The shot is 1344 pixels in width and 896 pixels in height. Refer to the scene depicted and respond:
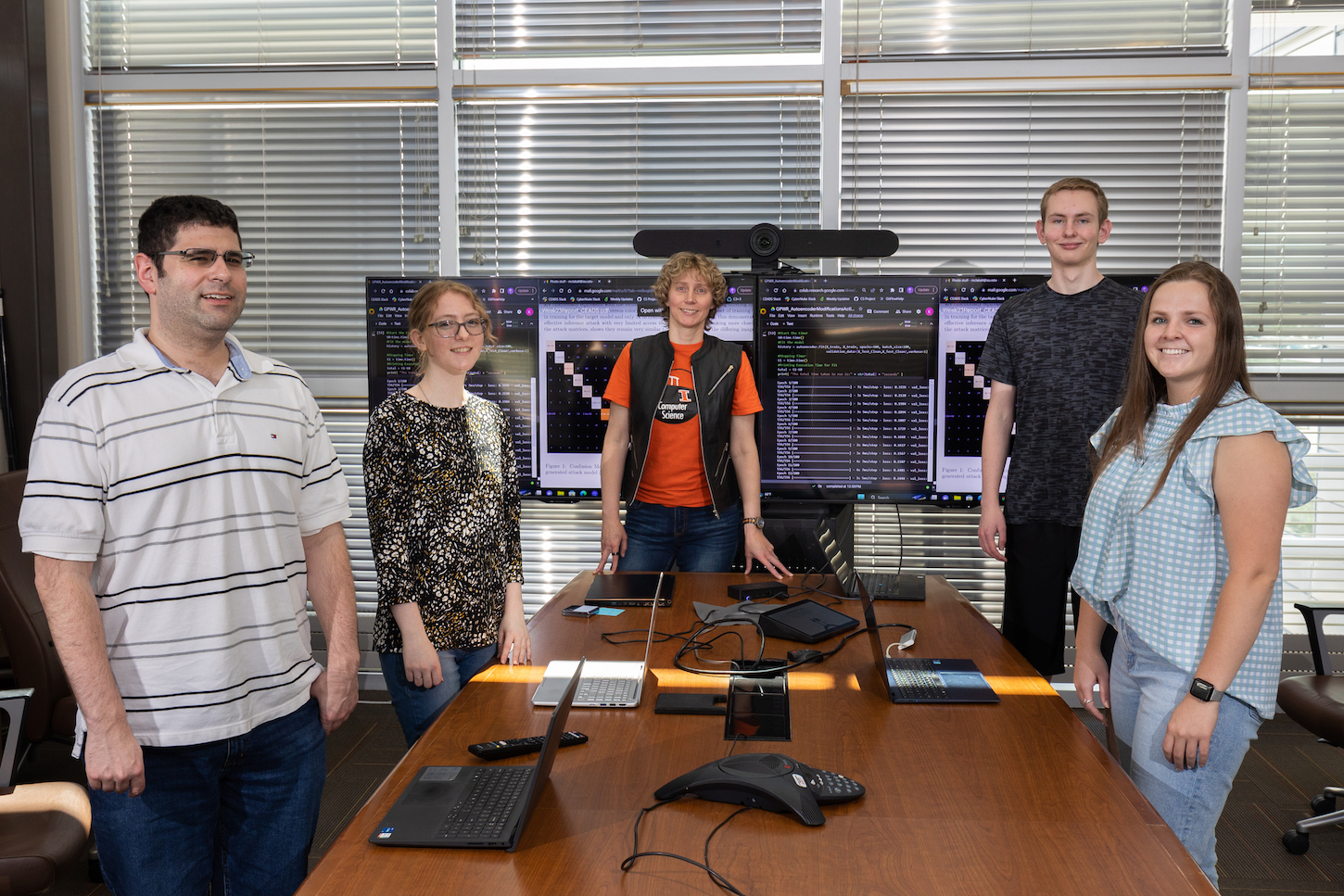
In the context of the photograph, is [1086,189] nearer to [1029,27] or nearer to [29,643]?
→ [1029,27]

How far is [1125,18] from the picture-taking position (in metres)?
3.86

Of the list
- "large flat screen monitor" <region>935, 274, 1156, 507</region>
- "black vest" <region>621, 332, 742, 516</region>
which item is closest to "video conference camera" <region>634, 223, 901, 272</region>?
"large flat screen monitor" <region>935, 274, 1156, 507</region>

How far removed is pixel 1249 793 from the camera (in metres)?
3.10

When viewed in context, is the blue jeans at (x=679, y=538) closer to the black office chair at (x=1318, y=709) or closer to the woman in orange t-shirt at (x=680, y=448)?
the woman in orange t-shirt at (x=680, y=448)

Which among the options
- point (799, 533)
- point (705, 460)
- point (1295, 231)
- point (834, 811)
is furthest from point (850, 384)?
point (834, 811)

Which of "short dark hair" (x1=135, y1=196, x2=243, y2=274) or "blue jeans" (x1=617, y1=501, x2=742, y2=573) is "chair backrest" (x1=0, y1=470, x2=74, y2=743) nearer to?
"short dark hair" (x1=135, y1=196, x2=243, y2=274)

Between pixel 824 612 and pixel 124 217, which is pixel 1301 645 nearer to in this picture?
pixel 824 612

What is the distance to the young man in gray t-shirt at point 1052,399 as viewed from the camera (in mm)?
2732

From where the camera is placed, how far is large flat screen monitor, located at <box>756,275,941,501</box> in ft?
11.2

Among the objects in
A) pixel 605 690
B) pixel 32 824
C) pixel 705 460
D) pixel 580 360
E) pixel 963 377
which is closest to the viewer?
pixel 605 690

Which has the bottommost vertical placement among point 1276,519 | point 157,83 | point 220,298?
point 1276,519

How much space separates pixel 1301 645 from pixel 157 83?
5.72 meters

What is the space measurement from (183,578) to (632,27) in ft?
10.8

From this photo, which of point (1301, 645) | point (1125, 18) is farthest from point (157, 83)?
point (1301, 645)
